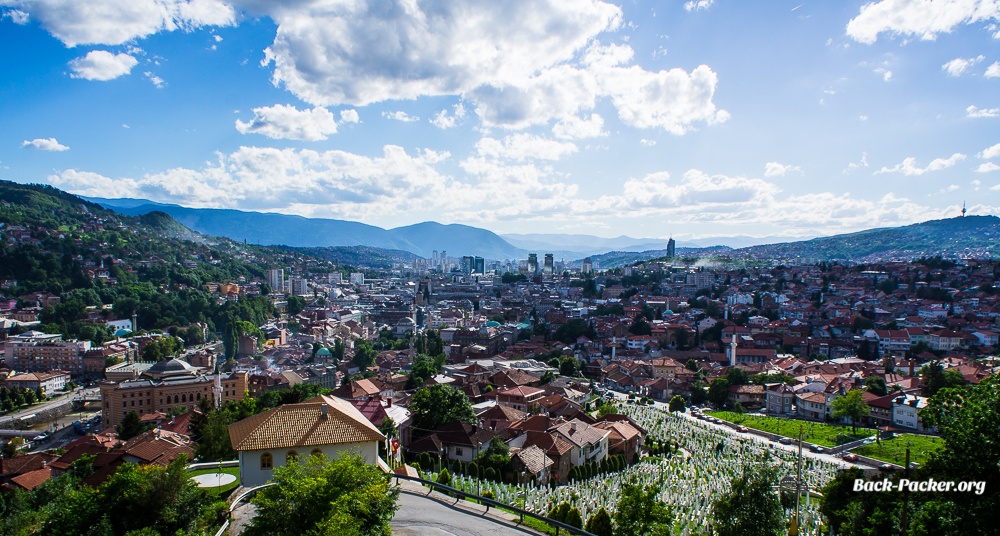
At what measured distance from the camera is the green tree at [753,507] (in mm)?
8258

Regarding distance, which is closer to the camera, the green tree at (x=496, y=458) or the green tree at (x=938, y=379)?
the green tree at (x=496, y=458)

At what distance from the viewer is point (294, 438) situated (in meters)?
10.9

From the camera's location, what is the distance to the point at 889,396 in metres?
28.3

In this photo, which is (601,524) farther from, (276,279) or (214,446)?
(276,279)

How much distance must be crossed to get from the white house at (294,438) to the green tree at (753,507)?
19.7 ft

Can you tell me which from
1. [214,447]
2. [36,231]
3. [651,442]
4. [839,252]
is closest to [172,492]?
[214,447]

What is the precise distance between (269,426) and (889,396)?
27861 mm

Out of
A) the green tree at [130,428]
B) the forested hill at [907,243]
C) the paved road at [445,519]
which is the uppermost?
the forested hill at [907,243]

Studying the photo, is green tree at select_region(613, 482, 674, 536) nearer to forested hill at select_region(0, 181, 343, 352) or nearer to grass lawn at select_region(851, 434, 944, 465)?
grass lawn at select_region(851, 434, 944, 465)

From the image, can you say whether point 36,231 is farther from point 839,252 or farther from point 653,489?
point 839,252

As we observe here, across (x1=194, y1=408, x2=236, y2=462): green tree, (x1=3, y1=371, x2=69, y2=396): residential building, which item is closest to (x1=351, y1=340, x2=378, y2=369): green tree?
(x1=3, y1=371, x2=69, y2=396): residential building

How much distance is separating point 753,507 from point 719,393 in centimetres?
2612

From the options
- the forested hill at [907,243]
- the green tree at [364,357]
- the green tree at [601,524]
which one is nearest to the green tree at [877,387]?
the green tree at [601,524]

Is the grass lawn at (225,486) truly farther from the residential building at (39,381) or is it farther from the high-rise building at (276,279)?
the high-rise building at (276,279)
